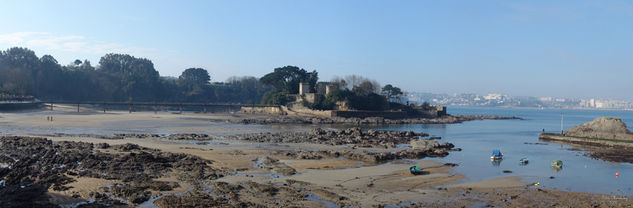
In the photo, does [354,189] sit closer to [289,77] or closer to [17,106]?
[17,106]

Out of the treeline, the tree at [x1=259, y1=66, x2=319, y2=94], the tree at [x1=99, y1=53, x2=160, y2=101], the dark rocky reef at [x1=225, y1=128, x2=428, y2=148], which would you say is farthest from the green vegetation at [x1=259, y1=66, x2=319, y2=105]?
the dark rocky reef at [x1=225, y1=128, x2=428, y2=148]

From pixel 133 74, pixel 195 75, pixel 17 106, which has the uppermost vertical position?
pixel 195 75

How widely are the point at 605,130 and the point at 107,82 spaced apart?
10804cm

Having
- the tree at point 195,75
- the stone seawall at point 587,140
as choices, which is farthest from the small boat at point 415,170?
the tree at point 195,75

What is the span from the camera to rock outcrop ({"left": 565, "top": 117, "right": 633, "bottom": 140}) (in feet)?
118

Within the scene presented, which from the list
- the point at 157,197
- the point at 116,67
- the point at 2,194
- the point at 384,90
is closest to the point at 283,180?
the point at 157,197

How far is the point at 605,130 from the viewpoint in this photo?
37.6 m

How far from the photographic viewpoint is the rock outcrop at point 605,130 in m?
36.0

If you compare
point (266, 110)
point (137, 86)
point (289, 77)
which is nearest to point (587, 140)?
point (266, 110)

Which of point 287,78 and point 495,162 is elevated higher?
point 287,78

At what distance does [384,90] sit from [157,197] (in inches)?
3234

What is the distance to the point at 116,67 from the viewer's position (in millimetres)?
127375

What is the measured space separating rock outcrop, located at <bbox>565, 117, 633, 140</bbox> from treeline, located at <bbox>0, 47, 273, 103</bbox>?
249 feet

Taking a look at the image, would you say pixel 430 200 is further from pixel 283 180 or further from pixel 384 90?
pixel 384 90
